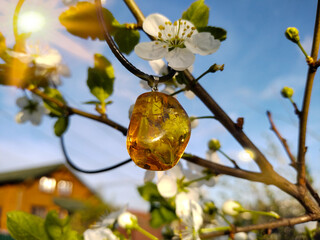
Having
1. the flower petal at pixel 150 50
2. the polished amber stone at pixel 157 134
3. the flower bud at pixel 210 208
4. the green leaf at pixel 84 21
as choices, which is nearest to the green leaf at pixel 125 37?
the green leaf at pixel 84 21

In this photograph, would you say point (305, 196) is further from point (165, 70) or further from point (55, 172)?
point (55, 172)

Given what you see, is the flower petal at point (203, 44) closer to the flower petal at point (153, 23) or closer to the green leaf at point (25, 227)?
the flower petal at point (153, 23)

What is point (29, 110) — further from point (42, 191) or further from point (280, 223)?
point (42, 191)

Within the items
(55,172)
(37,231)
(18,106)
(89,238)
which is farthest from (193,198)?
(55,172)

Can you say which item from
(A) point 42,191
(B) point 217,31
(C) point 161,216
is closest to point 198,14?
(B) point 217,31

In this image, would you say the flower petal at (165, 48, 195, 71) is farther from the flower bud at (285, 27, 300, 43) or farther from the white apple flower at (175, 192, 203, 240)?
the white apple flower at (175, 192, 203, 240)

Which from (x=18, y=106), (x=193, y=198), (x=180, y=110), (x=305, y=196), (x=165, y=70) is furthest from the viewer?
(x=18, y=106)

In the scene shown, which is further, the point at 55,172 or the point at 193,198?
the point at 55,172

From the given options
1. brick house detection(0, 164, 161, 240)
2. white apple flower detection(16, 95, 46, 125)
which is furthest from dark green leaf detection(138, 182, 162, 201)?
brick house detection(0, 164, 161, 240)
